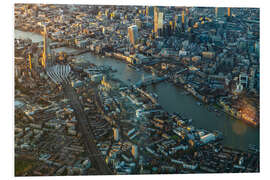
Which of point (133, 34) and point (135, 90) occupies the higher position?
point (133, 34)

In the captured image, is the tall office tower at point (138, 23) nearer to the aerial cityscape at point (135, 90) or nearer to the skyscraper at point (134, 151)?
the aerial cityscape at point (135, 90)

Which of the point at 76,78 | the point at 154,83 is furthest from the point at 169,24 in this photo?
the point at 76,78

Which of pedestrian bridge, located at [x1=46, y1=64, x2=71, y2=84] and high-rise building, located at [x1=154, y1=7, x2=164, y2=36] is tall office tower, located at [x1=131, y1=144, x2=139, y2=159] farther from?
high-rise building, located at [x1=154, y1=7, x2=164, y2=36]

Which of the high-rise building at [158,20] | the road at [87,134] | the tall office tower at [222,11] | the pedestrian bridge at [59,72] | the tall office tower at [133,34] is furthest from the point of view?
the tall office tower at [133,34]

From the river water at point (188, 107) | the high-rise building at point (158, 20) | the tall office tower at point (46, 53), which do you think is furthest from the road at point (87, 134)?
the high-rise building at point (158, 20)

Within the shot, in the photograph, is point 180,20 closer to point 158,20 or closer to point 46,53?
point 158,20

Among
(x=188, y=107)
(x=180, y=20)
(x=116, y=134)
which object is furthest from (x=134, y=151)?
(x=180, y=20)
